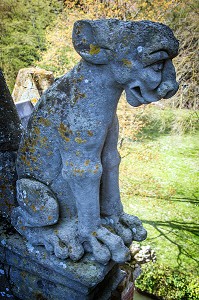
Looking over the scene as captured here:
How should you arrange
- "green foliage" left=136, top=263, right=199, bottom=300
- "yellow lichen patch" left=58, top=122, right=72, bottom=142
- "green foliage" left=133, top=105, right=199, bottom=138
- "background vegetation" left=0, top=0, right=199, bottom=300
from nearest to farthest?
"yellow lichen patch" left=58, top=122, right=72, bottom=142 < "green foliage" left=136, top=263, right=199, bottom=300 < "background vegetation" left=0, top=0, right=199, bottom=300 < "green foliage" left=133, top=105, right=199, bottom=138

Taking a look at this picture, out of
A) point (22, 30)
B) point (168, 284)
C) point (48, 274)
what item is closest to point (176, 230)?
point (168, 284)

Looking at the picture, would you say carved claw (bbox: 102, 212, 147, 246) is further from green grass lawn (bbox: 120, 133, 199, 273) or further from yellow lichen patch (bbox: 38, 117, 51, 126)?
green grass lawn (bbox: 120, 133, 199, 273)

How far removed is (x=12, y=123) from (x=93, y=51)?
925 mm

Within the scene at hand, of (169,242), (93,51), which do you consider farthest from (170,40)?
(169,242)

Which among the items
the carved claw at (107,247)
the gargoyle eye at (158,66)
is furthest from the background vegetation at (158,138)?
the gargoyle eye at (158,66)

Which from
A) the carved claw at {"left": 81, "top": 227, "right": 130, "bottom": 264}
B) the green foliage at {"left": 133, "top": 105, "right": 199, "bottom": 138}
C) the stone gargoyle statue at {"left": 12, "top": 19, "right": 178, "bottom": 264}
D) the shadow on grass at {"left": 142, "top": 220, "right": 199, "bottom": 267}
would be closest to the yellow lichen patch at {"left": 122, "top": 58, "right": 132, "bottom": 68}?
the stone gargoyle statue at {"left": 12, "top": 19, "right": 178, "bottom": 264}

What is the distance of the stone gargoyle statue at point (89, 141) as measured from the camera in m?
1.55

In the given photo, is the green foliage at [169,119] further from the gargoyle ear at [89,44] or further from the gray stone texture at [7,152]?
the gargoyle ear at [89,44]

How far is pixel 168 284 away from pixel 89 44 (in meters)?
4.86

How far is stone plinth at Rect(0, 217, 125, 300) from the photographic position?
1844 mm

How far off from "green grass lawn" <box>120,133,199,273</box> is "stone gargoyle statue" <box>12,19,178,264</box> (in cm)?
462

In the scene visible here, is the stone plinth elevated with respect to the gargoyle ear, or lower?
lower

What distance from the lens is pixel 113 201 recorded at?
205cm

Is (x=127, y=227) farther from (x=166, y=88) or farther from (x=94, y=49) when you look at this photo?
(x=94, y=49)
